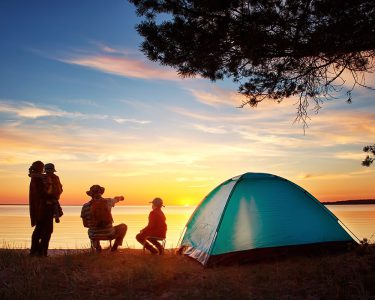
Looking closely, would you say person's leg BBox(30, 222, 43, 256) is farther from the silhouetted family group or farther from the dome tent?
the dome tent

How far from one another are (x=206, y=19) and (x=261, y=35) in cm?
126

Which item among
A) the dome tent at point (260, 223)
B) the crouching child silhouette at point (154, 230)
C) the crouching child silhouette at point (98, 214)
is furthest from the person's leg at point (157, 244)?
the crouching child silhouette at point (98, 214)

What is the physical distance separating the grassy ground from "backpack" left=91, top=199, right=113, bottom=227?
987mm

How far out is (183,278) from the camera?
9.27 meters

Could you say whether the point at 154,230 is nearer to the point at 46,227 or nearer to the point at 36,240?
the point at 46,227

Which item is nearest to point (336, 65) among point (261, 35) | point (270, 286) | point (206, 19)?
point (261, 35)

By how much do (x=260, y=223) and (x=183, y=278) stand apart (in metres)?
2.50

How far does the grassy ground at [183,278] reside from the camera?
8016 millimetres

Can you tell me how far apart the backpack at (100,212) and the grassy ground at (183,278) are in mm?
987

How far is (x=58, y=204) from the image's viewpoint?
36.9 feet

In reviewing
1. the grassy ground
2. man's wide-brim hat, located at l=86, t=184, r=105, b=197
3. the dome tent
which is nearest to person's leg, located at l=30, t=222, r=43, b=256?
the grassy ground

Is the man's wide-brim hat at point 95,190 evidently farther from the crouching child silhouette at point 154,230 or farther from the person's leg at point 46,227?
the crouching child silhouette at point 154,230

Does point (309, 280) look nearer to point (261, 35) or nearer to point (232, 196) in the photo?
point (232, 196)

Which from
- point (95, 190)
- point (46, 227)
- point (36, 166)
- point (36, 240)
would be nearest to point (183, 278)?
point (95, 190)
